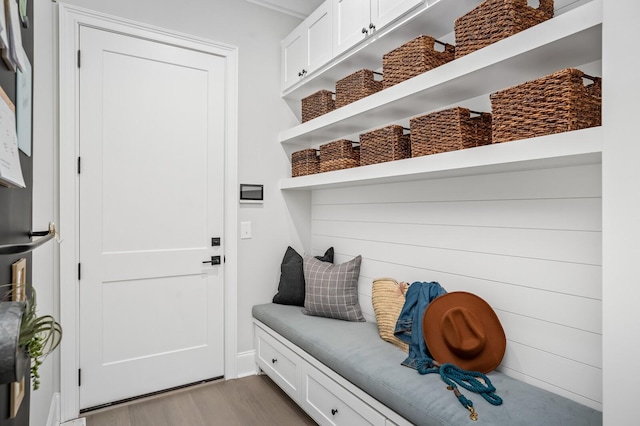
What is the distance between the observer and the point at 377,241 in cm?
255

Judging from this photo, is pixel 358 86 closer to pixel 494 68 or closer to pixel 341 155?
pixel 341 155

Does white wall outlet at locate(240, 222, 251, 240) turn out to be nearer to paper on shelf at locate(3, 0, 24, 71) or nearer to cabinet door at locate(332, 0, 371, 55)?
cabinet door at locate(332, 0, 371, 55)

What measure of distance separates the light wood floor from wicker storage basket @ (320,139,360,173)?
157 cm

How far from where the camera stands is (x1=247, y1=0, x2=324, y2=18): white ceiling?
3016mm

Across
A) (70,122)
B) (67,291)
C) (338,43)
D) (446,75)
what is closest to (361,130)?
(338,43)

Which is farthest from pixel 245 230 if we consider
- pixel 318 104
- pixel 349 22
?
pixel 349 22

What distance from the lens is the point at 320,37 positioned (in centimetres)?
262

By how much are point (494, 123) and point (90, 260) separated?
2397 millimetres

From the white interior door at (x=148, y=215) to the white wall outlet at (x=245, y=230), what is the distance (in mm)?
174

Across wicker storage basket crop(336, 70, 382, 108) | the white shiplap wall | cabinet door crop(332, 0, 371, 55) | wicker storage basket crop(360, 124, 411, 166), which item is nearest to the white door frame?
cabinet door crop(332, 0, 371, 55)

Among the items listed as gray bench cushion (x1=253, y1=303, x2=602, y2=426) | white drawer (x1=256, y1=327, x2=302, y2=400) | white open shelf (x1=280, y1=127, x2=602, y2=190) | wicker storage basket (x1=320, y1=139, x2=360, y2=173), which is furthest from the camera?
wicker storage basket (x1=320, y1=139, x2=360, y2=173)

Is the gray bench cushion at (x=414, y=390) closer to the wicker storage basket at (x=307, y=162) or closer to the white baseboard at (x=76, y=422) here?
the wicker storage basket at (x=307, y=162)

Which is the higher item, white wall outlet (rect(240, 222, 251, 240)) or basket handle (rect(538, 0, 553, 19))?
basket handle (rect(538, 0, 553, 19))

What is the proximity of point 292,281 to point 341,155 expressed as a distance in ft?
3.40
